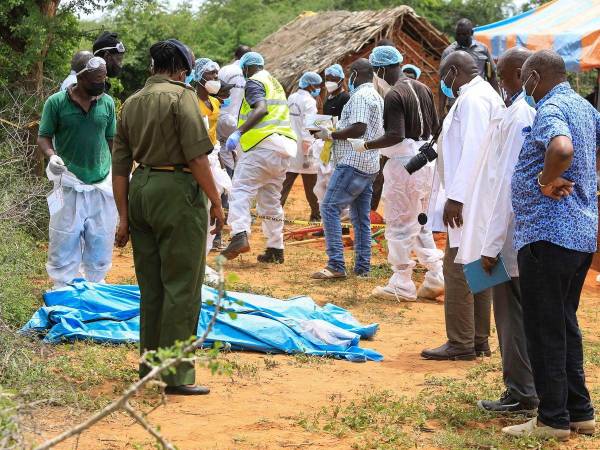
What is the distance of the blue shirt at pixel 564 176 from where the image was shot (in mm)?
4715

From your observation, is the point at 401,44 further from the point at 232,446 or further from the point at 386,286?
the point at 232,446

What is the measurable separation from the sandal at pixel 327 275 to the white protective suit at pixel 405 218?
938 millimetres

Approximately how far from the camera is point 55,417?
5125mm

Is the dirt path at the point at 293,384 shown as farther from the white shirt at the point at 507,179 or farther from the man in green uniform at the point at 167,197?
the white shirt at the point at 507,179

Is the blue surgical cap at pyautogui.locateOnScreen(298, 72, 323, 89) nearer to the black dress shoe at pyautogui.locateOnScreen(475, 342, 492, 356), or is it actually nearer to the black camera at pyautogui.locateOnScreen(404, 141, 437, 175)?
the black camera at pyautogui.locateOnScreen(404, 141, 437, 175)

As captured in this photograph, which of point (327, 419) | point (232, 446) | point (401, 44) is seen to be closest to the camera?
A: point (232, 446)

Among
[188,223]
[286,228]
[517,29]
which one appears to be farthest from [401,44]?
[188,223]

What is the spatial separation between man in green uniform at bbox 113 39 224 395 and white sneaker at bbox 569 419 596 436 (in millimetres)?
2120

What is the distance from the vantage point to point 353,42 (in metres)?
19.5

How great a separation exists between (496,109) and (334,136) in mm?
3330

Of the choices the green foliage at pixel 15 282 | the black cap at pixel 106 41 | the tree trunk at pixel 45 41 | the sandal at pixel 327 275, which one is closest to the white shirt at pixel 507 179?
the green foliage at pixel 15 282

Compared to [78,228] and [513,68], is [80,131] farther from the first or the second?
[513,68]

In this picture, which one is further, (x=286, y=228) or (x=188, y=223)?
(x=286, y=228)

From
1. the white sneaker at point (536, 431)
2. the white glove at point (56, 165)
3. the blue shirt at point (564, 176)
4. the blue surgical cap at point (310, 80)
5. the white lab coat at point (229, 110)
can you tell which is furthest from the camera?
the blue surgical cap at point (310, 80)
